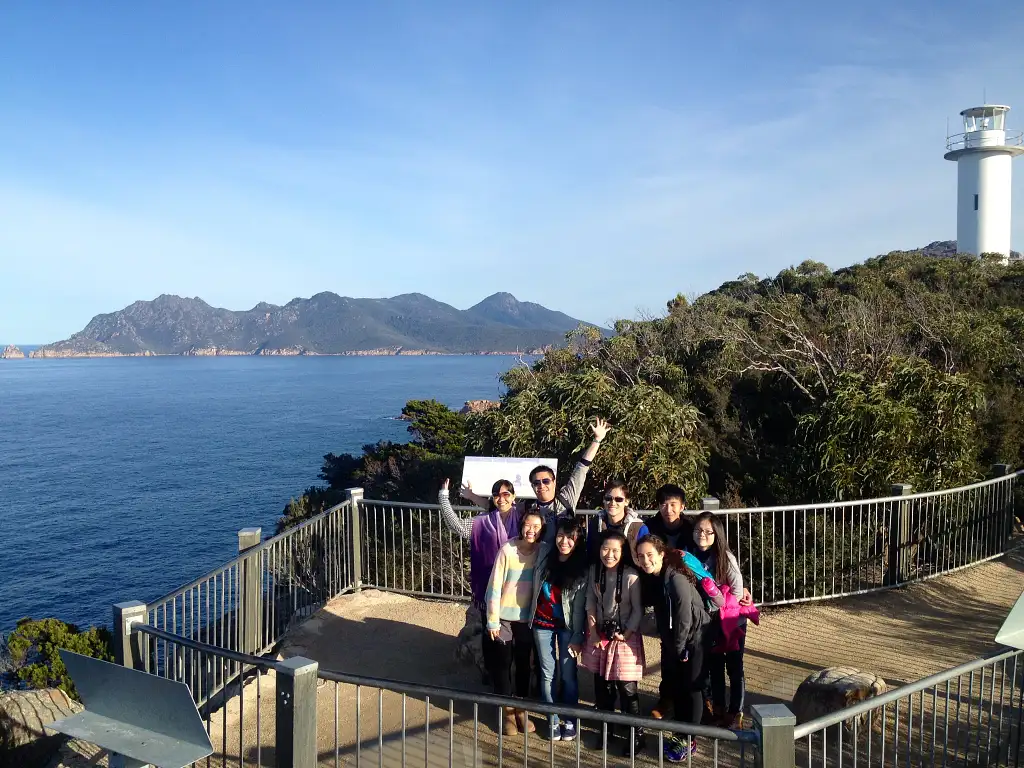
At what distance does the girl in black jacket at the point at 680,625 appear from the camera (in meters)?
4.73

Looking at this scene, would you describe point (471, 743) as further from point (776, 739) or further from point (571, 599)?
point (776, 739)

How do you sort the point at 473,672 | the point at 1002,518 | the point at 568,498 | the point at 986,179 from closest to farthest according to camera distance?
the point at 568,498 → the point at 473,672 → the point at 1002,518 → the point at 986,179

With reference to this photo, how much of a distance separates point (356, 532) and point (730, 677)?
4.29 meters

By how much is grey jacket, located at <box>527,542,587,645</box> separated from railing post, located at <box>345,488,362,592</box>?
3421 millimetres

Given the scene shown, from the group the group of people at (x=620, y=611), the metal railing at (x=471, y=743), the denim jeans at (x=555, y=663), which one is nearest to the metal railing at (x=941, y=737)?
the metal railing at (x=471, y=743)

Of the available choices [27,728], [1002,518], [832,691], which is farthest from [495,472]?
[1002,518]

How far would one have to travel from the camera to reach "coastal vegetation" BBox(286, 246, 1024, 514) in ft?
35.2

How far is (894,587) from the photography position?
27.6 feet

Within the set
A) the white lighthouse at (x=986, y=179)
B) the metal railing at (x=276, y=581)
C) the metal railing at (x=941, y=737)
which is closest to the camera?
the metal railing at (x=941, y=737)

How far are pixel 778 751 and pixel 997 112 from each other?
44.1 meters

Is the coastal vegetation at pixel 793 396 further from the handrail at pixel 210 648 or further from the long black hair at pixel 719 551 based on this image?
the handrail at pixel 210 648

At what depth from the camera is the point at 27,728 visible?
8375 mm

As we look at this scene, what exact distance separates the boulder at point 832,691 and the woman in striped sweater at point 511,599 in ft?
6.03

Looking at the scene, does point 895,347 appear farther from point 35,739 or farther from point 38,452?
point 38,452
